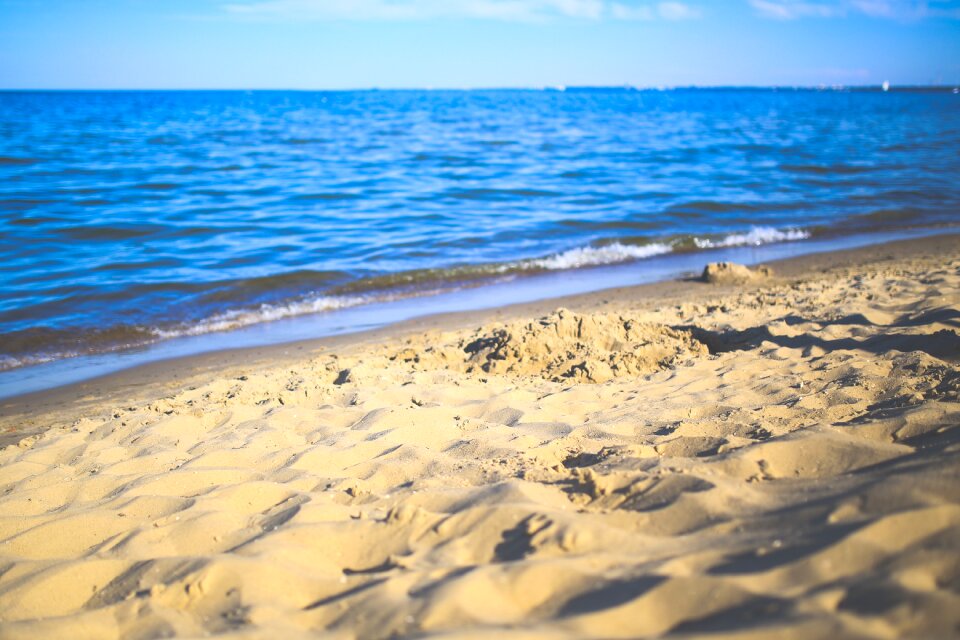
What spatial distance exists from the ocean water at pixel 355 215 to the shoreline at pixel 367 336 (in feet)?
3.61

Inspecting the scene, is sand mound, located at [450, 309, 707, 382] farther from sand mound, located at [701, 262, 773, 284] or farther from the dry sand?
sand mound, located at [701, 262, 773, 284]

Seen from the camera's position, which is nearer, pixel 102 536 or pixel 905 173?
pixel 102 536

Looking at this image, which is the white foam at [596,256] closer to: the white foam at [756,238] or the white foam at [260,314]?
the white foam at [756,238]

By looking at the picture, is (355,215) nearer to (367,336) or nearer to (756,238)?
(367,336)

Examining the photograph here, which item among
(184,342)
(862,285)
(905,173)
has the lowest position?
(184,342)

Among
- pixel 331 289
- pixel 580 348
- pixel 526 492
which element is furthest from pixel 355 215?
pixel 526 492

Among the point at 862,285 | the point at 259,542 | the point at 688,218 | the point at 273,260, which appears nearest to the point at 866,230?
the point at 688,218

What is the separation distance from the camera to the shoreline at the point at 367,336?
19.0ft

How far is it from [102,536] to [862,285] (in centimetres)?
731

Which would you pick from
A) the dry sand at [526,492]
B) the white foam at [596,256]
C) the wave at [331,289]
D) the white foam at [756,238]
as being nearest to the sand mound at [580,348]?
the dry sand at [526,492]

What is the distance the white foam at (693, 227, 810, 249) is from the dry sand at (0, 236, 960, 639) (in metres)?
6.13

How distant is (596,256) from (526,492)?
8510 millimetres

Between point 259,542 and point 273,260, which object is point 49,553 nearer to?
point 259,542

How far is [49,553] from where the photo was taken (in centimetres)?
280
